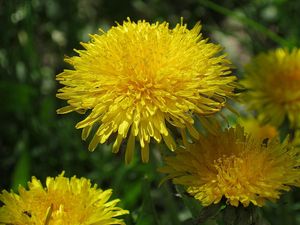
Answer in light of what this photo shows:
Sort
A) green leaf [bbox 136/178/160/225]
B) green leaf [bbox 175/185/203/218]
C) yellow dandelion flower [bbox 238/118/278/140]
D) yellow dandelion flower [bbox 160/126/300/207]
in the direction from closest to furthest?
yellow dandelion flower [bbox 160/126/300/207], green leaf [bbox 175/185/203/218], green leaf [bbox 136/178/160/225], yellow dandelion flower [bbox 238/118/278/140]

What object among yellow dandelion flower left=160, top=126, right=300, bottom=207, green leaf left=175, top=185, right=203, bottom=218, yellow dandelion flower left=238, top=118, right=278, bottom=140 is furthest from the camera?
yellow dandelion flower left=238, top=118, right=278, bottom=140

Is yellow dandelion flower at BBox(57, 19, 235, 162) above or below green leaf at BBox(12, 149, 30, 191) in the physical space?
below

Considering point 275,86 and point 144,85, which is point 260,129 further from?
point 144,85

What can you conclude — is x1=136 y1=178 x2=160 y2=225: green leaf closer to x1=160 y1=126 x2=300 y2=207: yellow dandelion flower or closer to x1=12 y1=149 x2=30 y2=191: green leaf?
x1=160 y1=126 x2=300 y2=207: yellow dandelion flower

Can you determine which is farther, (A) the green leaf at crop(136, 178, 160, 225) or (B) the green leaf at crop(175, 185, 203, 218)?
(A) the green leaf at crop(136, 178, 160, 225)

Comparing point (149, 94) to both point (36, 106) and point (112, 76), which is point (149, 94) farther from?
point (36, 106)

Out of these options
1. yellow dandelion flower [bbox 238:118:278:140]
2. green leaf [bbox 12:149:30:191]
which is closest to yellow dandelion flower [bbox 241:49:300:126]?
yellow dandelion flower [bbox 238:118:278:140]

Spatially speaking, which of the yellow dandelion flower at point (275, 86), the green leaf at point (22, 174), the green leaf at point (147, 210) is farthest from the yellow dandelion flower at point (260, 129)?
the green leaf at point (22, 174)
